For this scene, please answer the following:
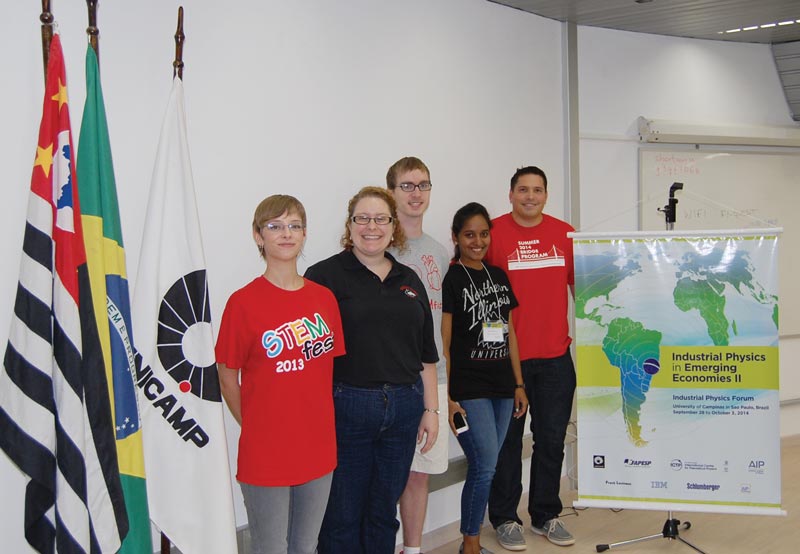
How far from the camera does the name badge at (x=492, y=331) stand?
300 centimetres

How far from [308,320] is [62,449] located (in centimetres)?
75

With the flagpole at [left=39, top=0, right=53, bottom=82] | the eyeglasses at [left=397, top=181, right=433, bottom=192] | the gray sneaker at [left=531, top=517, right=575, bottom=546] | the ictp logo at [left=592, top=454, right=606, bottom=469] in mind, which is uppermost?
the flagpole at [left=39, top=0, right=53, bottom=82]

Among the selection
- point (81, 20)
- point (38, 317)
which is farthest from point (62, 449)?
point (81, 20)

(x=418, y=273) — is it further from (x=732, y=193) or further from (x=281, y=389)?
(x=732, y=193)

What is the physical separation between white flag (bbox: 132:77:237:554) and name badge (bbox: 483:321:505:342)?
1259 millimetres

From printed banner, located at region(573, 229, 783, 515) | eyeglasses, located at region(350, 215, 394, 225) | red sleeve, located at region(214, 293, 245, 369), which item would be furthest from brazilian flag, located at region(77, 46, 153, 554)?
printed banner, located at region(573, 229, 783, 515)

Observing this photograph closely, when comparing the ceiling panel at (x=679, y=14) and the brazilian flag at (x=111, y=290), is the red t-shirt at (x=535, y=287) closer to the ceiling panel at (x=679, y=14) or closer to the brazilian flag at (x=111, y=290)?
the ceiling panel at (x=679, y=14)

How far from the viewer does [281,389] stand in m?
2.12

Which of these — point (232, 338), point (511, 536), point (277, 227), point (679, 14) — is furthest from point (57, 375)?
point (679, 14)

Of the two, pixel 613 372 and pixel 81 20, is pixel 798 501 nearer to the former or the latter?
pixel 613 372

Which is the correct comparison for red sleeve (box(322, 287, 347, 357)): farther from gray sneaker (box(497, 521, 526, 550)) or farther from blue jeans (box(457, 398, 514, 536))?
gray sneaker (box(497, 521, 526, 550))

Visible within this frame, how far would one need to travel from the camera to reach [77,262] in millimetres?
1873

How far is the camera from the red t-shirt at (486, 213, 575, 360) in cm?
330

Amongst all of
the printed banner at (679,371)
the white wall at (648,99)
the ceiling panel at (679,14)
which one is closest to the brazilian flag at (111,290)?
the printed banner at (679,371)
